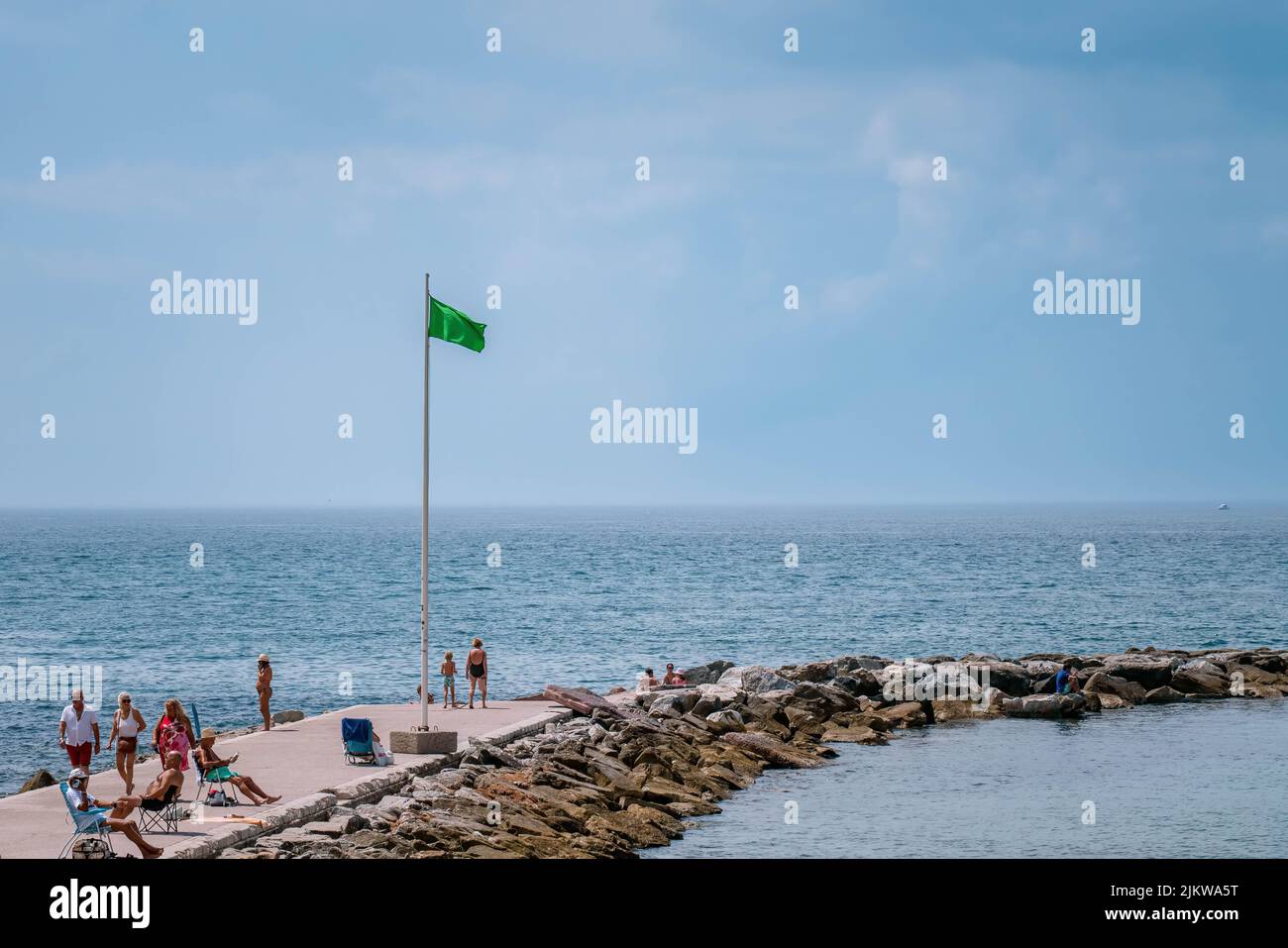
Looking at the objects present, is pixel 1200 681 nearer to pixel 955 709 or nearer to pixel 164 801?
pixel 955 709

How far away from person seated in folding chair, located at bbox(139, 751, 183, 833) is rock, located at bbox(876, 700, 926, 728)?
74.5 feet

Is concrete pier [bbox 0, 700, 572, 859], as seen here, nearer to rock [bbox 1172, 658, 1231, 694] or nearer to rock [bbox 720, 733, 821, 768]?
rock [bbox 720, 733, 821, 768]

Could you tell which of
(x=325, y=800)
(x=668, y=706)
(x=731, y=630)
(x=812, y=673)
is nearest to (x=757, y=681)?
(x=812, y=673)

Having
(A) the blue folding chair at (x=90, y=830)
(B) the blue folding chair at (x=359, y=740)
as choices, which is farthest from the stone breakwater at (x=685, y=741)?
(A) the blue folding chair at (x=90, y=830)

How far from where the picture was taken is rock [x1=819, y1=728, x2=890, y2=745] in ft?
115

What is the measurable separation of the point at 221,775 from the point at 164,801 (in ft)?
6.43

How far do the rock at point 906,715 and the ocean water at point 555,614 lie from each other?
18106mm

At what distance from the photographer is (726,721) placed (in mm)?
33875

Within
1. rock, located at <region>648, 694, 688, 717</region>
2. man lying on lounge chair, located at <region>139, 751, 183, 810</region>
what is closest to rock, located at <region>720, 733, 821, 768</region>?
rock, located at <region>648, 694, 688, 717</region>
